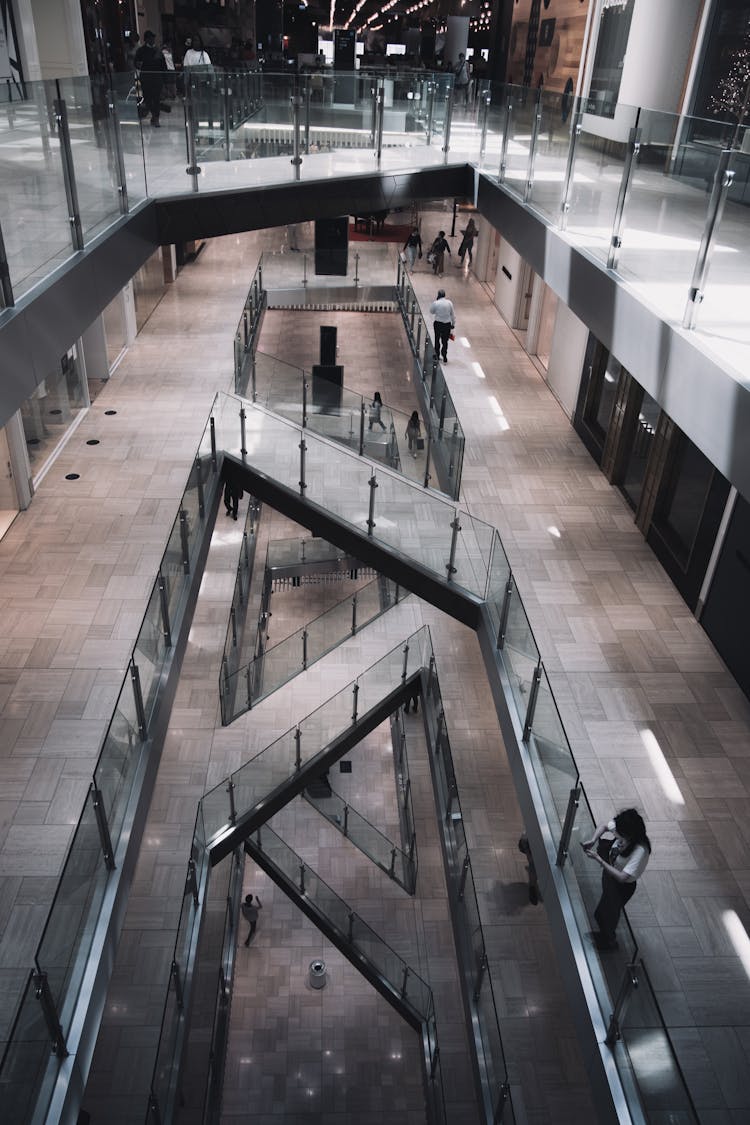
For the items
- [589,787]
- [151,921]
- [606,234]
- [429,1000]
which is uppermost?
[606,234]

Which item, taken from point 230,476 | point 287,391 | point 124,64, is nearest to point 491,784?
point 230,476

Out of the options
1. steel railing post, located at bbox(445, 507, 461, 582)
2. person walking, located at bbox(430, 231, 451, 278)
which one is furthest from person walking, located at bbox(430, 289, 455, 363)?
person walking, located at bbox(430, 231, 451, 278)

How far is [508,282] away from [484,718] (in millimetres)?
10865

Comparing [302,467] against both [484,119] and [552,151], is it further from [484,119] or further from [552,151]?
[484,119]

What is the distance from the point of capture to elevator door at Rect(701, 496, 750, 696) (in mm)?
6824

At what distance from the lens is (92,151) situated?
6.18m

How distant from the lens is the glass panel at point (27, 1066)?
10.3 feet

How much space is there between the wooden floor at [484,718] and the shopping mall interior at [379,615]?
4 centimetres

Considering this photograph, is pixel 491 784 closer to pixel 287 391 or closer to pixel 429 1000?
pixel 429 1000

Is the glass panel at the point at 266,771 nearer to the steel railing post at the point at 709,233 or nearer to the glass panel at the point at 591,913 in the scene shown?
the glass panel at the point at 591,913

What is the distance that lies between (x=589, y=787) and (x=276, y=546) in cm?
847

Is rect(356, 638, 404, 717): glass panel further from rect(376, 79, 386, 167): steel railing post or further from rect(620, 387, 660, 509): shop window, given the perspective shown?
rect(376, 79, 386, 167): steel railing post

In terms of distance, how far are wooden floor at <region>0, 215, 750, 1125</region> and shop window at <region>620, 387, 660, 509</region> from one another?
196 mm

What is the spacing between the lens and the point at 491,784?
335 inches
